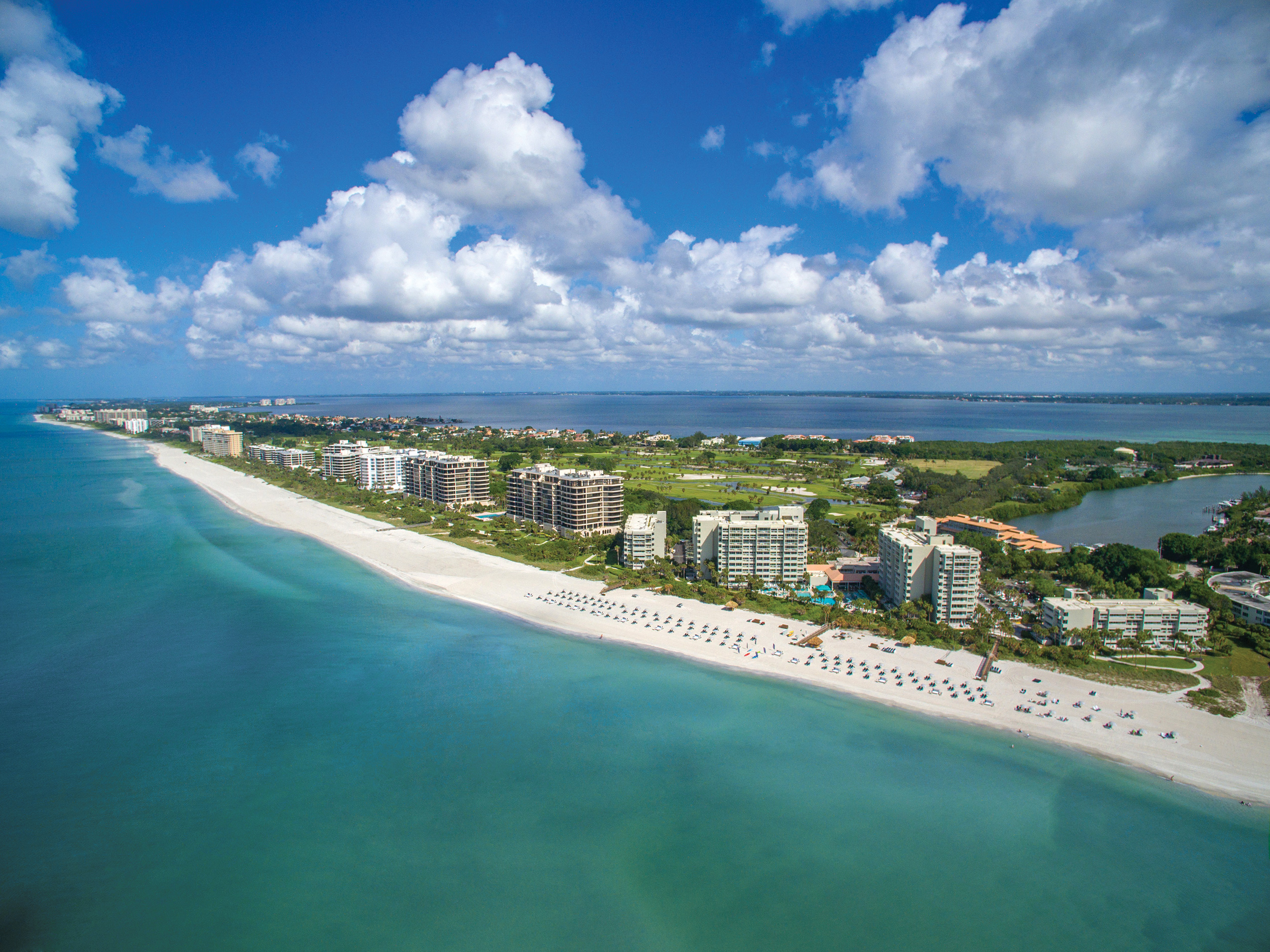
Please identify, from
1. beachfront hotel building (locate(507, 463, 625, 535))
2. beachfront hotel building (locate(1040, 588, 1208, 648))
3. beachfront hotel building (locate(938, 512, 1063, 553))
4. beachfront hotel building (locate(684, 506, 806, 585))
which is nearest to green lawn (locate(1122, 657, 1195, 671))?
beachfront hotel building (locate(1040, 588, 1208, 648))

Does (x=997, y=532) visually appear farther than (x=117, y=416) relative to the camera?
No

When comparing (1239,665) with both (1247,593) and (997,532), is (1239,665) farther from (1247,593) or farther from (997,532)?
(997,532)

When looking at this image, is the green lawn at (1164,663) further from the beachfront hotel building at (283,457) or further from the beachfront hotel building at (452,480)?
the beachfront hotel building at (283,457)

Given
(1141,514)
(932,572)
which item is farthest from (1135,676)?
(1141,514)

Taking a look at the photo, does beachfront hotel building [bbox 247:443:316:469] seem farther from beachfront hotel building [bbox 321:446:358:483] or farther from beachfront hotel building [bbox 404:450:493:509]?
beachfront hotel building [bbox 404:450:493:509]

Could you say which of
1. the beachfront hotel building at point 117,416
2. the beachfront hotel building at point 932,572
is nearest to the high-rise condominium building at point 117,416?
the beachfront hotel building at point 117,416

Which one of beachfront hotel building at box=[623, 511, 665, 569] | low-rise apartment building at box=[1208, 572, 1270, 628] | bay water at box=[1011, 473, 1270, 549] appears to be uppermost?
beachfront hotel building at box=[623, 511, 665, 569]
